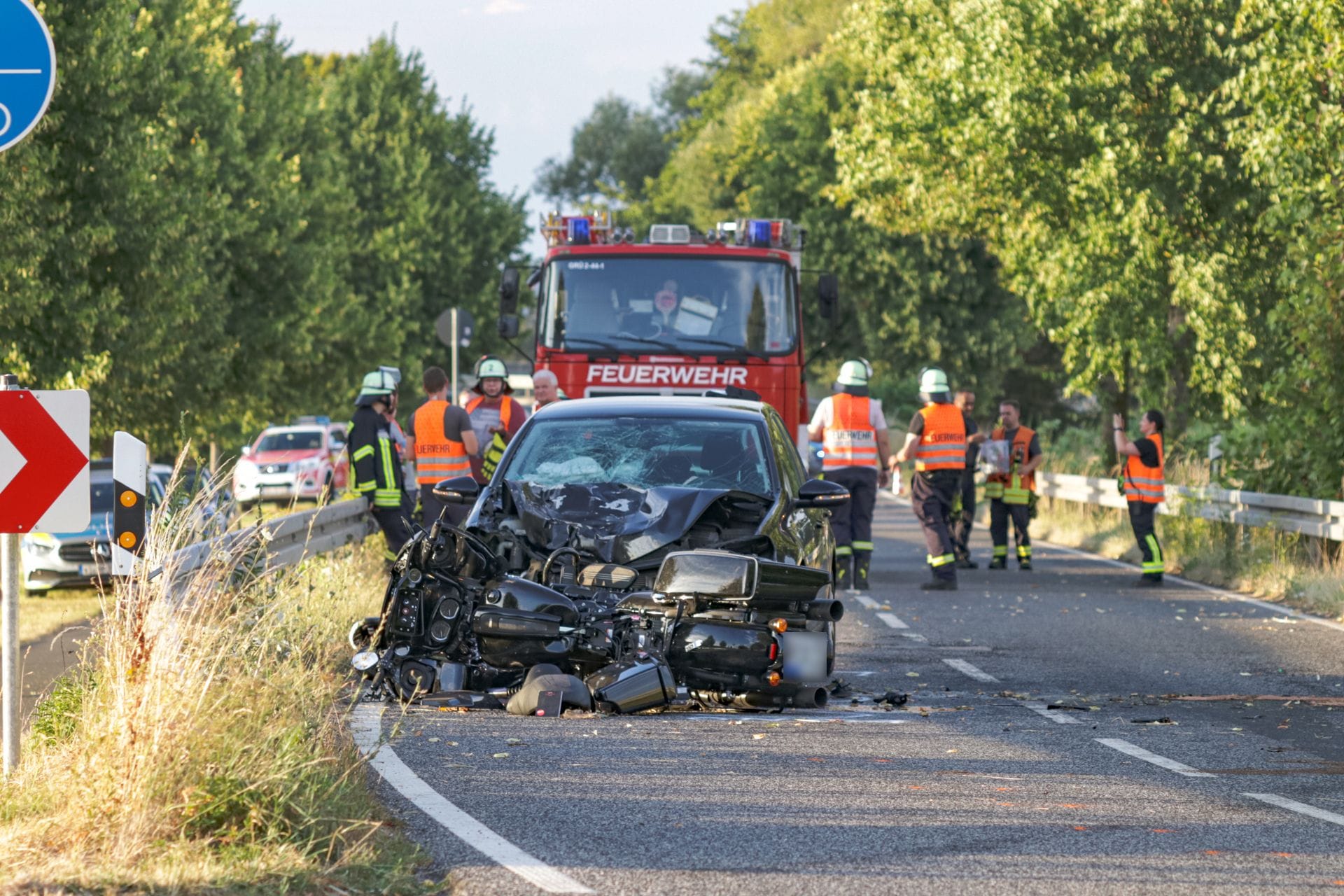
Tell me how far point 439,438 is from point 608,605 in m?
6.16

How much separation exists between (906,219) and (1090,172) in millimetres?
9464

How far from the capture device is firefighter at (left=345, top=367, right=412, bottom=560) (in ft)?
48.8

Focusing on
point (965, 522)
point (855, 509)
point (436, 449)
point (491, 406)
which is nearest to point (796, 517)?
point (436, 449)

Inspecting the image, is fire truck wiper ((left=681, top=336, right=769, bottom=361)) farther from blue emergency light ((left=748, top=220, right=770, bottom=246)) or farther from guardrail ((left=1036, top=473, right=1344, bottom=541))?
guardrail ((left=1036, top=473, right=1344, bottom=541))

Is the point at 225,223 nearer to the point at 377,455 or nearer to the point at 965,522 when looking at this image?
the point at 965,522

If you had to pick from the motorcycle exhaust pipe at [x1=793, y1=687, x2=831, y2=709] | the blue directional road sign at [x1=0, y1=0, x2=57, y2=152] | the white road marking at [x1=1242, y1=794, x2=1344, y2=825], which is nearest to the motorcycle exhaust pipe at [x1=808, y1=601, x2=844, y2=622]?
the motorcycle exhaust pipe at [x1=793, y1=687, x2=831, y2=709]

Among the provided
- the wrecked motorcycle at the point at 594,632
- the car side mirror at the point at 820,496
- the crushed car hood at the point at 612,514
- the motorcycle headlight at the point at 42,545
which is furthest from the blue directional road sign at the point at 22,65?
the motorcycle headlight at the point at 42,545

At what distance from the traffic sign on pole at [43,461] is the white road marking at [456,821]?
139 centimetres

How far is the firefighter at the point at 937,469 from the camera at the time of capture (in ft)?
54.2

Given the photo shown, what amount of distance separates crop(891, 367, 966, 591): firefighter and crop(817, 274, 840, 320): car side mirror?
124 centimetres

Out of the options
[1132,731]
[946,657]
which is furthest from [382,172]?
[1132,731]

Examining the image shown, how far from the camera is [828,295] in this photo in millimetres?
17344

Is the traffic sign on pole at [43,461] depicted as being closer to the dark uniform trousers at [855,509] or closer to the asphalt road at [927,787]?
the asphalt road at [927,787]

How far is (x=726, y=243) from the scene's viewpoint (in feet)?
57.3
